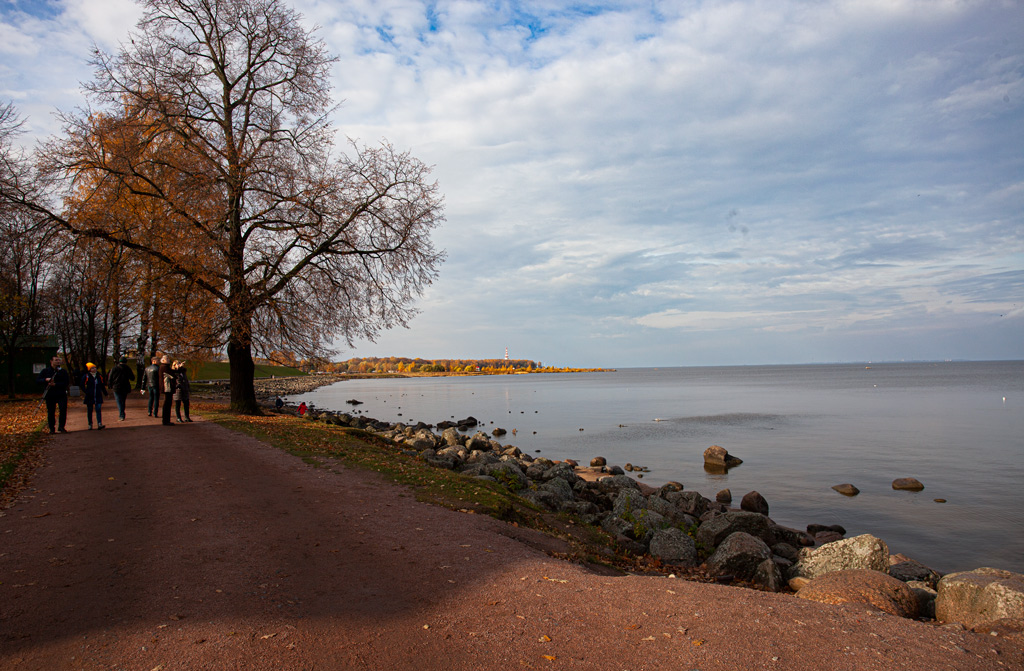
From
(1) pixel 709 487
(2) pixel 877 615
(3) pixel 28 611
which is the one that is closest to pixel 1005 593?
(2) pixel 877 615

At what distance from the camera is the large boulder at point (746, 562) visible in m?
8.98

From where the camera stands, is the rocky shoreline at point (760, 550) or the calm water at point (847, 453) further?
the calm water at point (847, 453)

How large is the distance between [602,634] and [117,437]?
14.4 metres

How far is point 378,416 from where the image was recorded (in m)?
42.9

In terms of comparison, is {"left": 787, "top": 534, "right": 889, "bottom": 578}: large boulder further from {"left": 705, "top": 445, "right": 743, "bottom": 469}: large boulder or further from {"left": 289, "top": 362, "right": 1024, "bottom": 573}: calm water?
{"left": 705, "top": 445, "right": 743, "bottom": 469}: large boulder

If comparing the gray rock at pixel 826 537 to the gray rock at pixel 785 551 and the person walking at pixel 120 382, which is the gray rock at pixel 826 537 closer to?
the gray rock at pixel 785 551

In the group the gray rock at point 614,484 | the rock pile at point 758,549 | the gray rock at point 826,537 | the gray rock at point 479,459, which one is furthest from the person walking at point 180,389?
the gray rock at point 826,537

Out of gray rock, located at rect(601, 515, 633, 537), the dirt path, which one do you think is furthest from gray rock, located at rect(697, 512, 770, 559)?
the dirt path

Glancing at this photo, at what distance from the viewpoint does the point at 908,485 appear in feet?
60.3

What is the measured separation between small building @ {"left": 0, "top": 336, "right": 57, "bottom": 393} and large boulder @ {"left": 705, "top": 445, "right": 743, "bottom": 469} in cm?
3534

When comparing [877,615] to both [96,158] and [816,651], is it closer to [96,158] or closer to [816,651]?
[816,651]

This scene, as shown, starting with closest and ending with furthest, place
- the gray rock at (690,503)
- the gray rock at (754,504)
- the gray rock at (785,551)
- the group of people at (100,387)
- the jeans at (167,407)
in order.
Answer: the gray rock at (785,551)
the gray rock at (690,503)
the group of people at (100,387)
the gray rock at (754,504)
the jeans at (167,407)

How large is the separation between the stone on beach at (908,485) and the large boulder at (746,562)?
11.9 meters

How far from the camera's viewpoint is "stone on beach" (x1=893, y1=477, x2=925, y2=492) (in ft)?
59.8
